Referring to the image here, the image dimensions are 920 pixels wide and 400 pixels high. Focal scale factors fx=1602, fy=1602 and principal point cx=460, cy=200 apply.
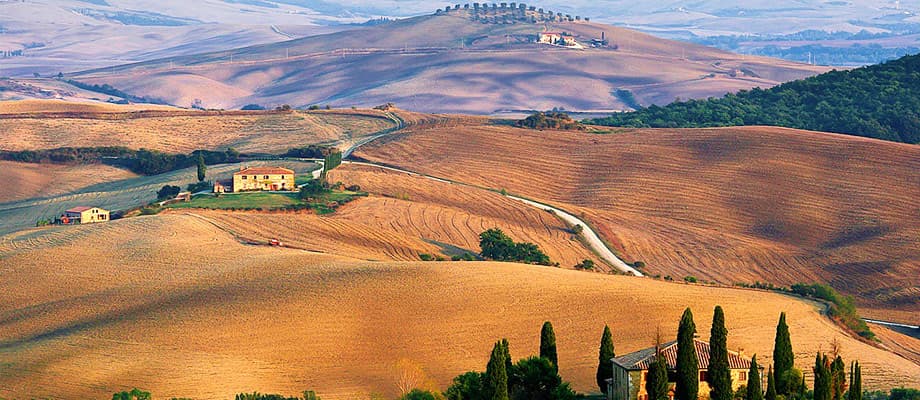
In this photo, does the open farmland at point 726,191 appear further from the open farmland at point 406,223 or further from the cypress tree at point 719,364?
the cypress tree at point 719,364

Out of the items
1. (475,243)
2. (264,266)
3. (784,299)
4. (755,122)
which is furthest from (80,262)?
(755,122)

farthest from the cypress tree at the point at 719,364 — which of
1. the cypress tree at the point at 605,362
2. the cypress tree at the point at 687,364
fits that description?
the cypress tree at the point at 605,362

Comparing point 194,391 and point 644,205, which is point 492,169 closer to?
point 644,205

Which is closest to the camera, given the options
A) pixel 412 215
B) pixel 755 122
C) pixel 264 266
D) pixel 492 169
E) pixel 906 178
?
pixel 264 266

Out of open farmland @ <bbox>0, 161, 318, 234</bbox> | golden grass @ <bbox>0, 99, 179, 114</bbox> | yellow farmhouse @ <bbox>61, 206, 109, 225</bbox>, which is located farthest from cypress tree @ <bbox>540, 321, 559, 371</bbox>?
golden grass @ <bbox>0, 99, 179, 114</bbox>

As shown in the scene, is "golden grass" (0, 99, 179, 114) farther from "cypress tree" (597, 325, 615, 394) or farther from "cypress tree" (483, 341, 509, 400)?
"cypress tree" (483, 341, 509, 400)
